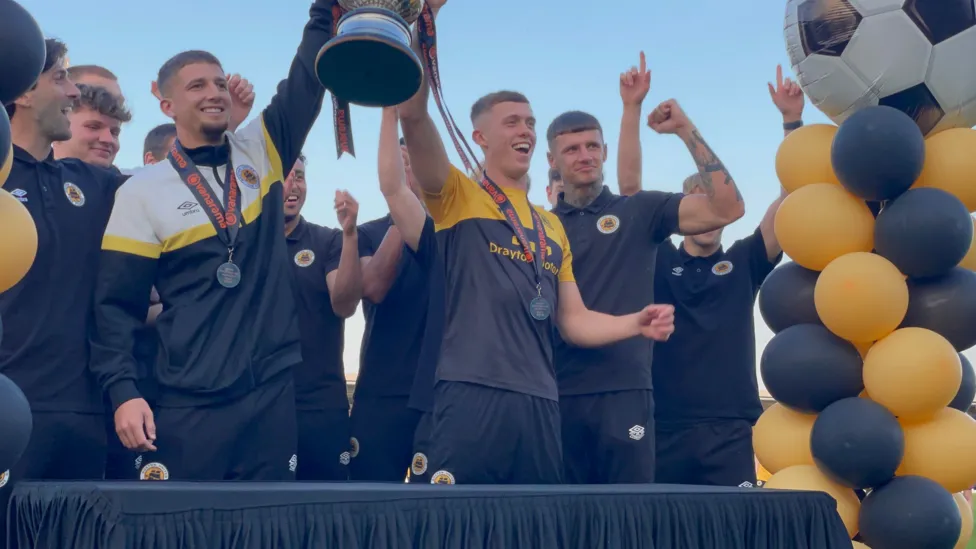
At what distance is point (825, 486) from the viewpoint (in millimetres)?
3928

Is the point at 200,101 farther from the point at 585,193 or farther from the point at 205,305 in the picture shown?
the point at 585,193

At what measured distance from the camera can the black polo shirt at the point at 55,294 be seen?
3375 millimetres

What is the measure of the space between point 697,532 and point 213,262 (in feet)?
6.17

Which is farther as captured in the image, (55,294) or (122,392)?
(55,294)

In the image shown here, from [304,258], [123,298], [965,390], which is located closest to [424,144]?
[304,258]

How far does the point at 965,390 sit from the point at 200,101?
334 cm

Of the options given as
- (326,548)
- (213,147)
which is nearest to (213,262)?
(213,147)

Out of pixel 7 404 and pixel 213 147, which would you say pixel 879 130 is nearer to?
pixel 213 147

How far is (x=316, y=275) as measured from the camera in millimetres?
4582

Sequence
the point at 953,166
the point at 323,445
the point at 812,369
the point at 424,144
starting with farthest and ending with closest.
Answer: the point at 323,445, the point at 953,166, the point at 812,369, the point at 424,144

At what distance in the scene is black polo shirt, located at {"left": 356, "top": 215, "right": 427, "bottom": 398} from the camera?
4.51 meters

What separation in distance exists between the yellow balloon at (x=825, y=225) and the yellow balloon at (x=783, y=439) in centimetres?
63

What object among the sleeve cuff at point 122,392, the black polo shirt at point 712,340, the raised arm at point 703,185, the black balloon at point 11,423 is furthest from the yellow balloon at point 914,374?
the black balloon at point 11,423

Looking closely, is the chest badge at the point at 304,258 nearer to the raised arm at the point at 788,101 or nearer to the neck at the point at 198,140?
the neck at the point at 198,140
